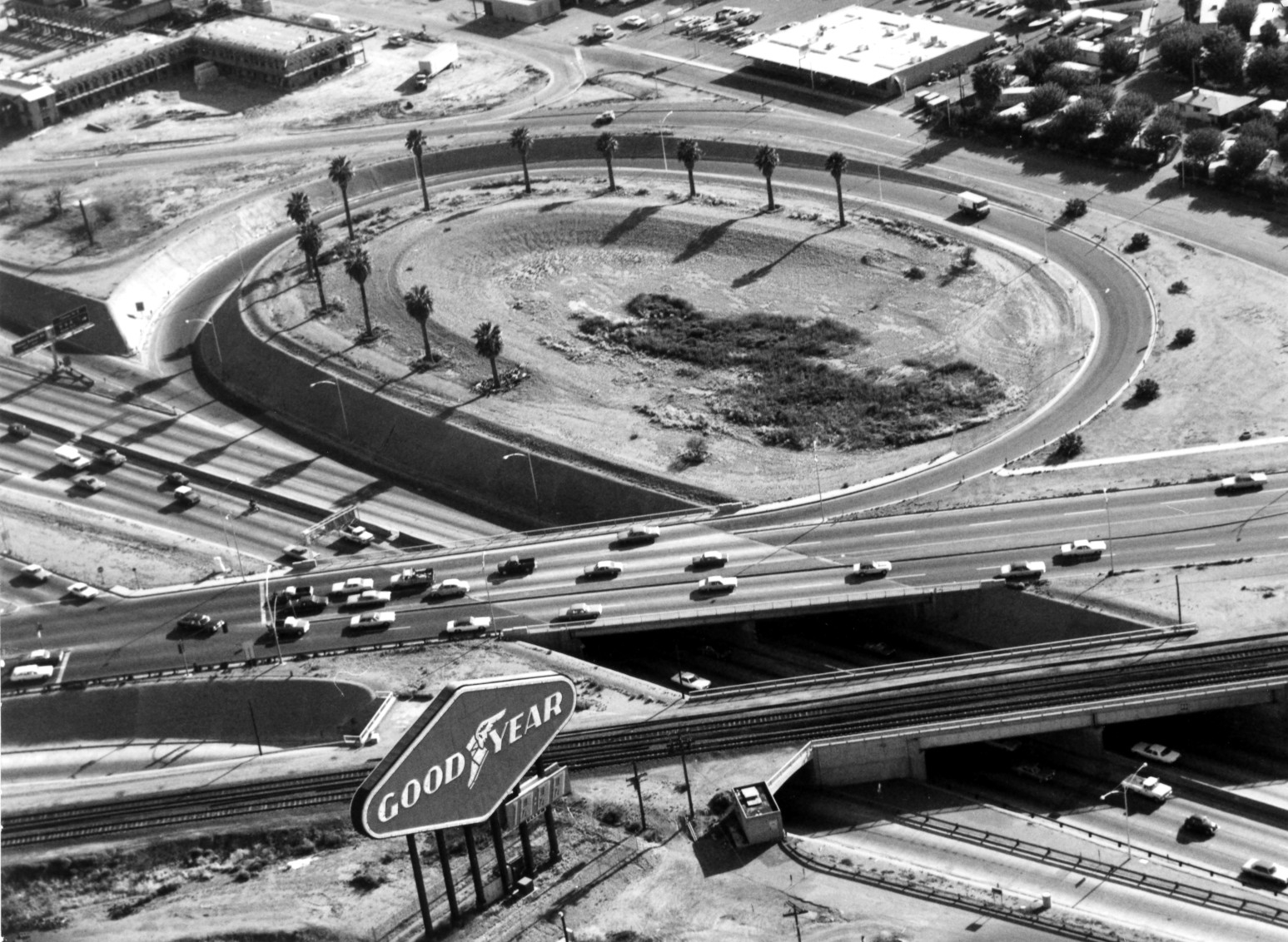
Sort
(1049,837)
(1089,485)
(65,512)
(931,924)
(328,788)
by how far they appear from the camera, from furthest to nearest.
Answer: (65,512)
(1089,485)
(328,788)
(1049,837)
(931,924)

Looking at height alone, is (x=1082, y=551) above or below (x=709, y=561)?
above

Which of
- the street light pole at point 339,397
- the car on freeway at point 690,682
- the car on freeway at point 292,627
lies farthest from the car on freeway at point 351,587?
the street light pole at point 339,397

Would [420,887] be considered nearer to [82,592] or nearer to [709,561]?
[709,561]

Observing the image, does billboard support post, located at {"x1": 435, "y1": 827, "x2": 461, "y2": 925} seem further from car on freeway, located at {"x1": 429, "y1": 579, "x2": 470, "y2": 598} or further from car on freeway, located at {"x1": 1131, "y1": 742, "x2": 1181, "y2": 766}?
car on freeway, located at {"x1": 1131, "y1": 742, "x2": 1181, "y2": 766}

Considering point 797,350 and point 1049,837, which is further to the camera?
point 797,350

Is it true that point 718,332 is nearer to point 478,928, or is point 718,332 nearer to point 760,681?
point 760,681

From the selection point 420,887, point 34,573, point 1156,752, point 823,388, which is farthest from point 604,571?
point 34,573

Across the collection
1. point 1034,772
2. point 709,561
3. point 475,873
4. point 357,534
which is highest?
point 475,873

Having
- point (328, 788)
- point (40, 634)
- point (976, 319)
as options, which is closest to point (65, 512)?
point (40, 634)

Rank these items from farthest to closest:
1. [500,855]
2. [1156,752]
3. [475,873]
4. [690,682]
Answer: [690,682], [1156,752], [500,855], [475,873]
